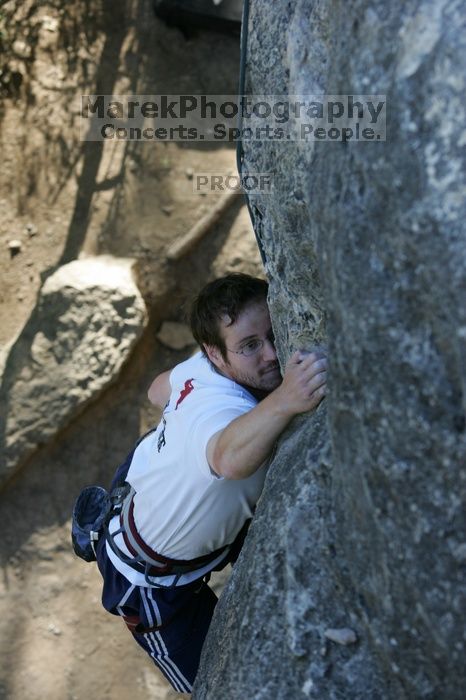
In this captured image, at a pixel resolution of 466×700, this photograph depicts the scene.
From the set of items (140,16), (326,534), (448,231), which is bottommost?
(326,534)

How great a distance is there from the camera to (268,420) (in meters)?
2.00

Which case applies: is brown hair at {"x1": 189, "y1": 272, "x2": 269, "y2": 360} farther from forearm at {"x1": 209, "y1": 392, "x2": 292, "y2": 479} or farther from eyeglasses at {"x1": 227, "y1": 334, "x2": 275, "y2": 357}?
forearm at {"x1": 209, "y1": 392, "x2": 292, "y2": 479}

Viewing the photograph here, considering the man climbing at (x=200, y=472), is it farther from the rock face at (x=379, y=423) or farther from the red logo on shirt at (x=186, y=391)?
the rock face at (x=379, y=423)

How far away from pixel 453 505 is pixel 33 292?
3.57 meters

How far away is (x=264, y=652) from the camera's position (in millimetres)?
1819

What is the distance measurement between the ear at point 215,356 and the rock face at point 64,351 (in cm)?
214

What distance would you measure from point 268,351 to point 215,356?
140 millimetres

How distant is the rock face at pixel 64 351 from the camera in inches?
175

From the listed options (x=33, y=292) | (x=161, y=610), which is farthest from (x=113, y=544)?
(x=33, y=292)

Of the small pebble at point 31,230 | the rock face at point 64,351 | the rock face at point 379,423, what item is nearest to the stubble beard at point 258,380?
the rock face at point 379,423

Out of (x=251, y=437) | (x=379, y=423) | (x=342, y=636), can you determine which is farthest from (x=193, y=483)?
(x=379, y=423)

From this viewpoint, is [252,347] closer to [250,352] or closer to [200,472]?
[250,352]

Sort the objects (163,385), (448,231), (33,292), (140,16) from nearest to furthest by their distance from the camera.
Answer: (448,231) → (163,385) → (33,292) → (140,16)

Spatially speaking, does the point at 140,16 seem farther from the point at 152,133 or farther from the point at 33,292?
the point at 33,292
